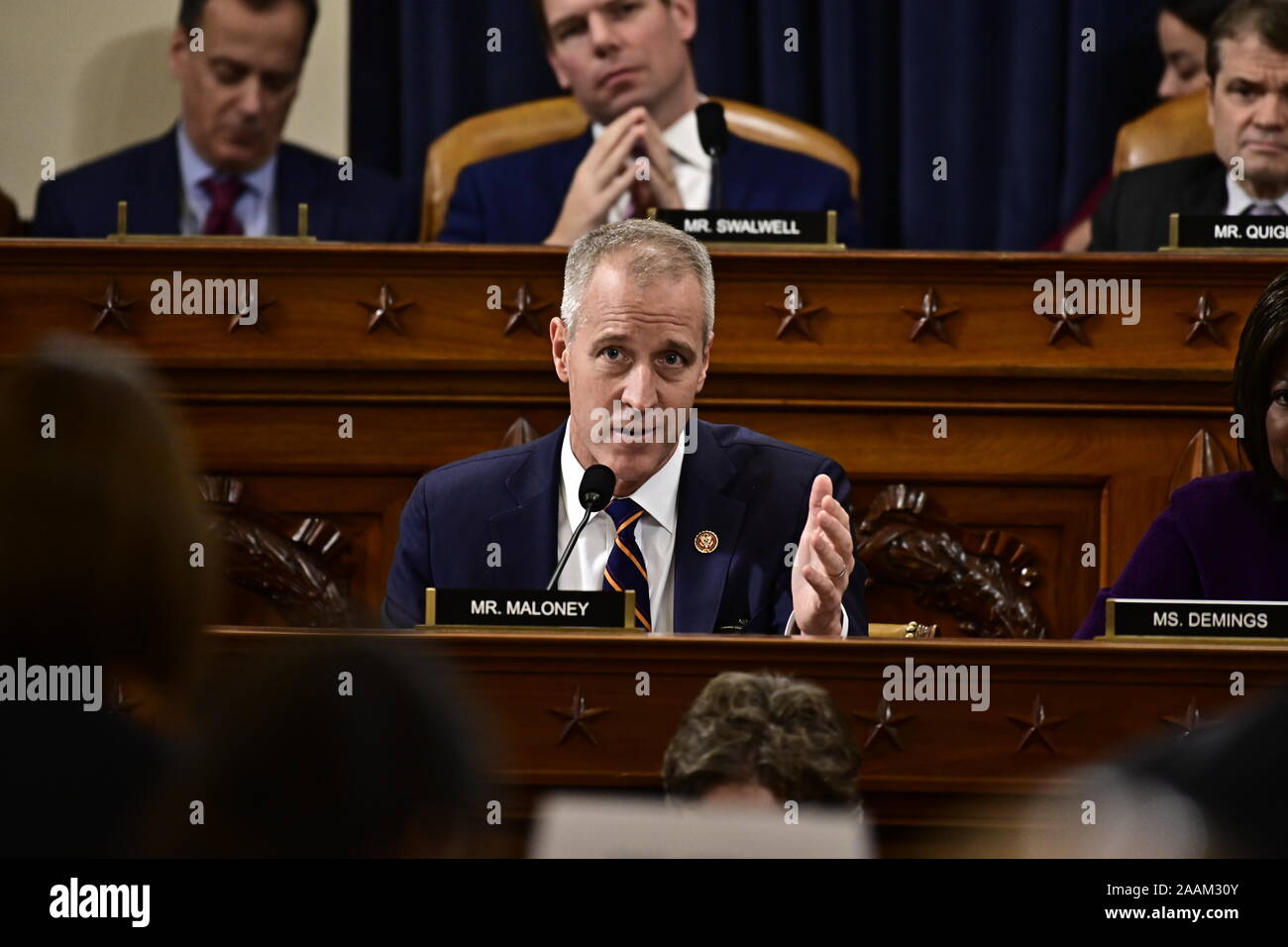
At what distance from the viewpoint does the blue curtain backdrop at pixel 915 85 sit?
4.69 metres

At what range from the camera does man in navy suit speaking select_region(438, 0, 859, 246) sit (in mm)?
3910

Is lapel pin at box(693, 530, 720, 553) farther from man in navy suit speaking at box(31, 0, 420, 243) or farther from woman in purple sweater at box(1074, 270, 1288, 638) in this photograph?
man in navy suit speaking at box(31, 0, 420, 243)

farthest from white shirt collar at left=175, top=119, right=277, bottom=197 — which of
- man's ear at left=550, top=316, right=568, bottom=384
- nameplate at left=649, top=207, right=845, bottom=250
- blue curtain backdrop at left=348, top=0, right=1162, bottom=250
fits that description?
man's ear at left=550, top=316, right=568, bottom=384

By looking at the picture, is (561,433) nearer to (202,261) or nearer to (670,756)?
(202,261)

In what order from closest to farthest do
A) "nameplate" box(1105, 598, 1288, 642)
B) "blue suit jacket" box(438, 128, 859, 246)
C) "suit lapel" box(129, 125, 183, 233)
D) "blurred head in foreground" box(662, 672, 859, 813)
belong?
"blurred head in foreground" box(662, 672, 859, 813) < "nameplate" box(1105, 598, 1288, 642) < "blue suit jacket" box(438, 128, 859, 246) < "suit lapel" box(129, 125, 183, 233)

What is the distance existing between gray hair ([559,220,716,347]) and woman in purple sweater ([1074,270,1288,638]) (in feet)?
2.31

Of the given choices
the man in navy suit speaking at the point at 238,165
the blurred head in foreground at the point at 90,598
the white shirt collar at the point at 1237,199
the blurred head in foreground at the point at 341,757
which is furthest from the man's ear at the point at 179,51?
the blurred head in foreground at the point at 341,757

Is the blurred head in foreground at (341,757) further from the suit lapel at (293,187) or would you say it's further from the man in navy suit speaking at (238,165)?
the suit lapel at (293,187)

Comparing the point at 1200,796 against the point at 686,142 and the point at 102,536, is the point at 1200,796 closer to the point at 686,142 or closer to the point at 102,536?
the point at 102,536

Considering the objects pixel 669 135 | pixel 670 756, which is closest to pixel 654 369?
pixel 670 756

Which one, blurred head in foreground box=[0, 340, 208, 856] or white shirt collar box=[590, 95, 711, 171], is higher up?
white shirt collar box=[590, 95, 711, 171]

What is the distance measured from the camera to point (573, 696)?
2.06 m

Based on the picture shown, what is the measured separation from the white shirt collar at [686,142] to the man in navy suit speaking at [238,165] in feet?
1.92

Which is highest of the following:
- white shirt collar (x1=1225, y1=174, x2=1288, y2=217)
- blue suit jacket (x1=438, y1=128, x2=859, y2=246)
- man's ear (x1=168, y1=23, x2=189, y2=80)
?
man's ear (x1=168, y1=23, x2=189, y2=80)
